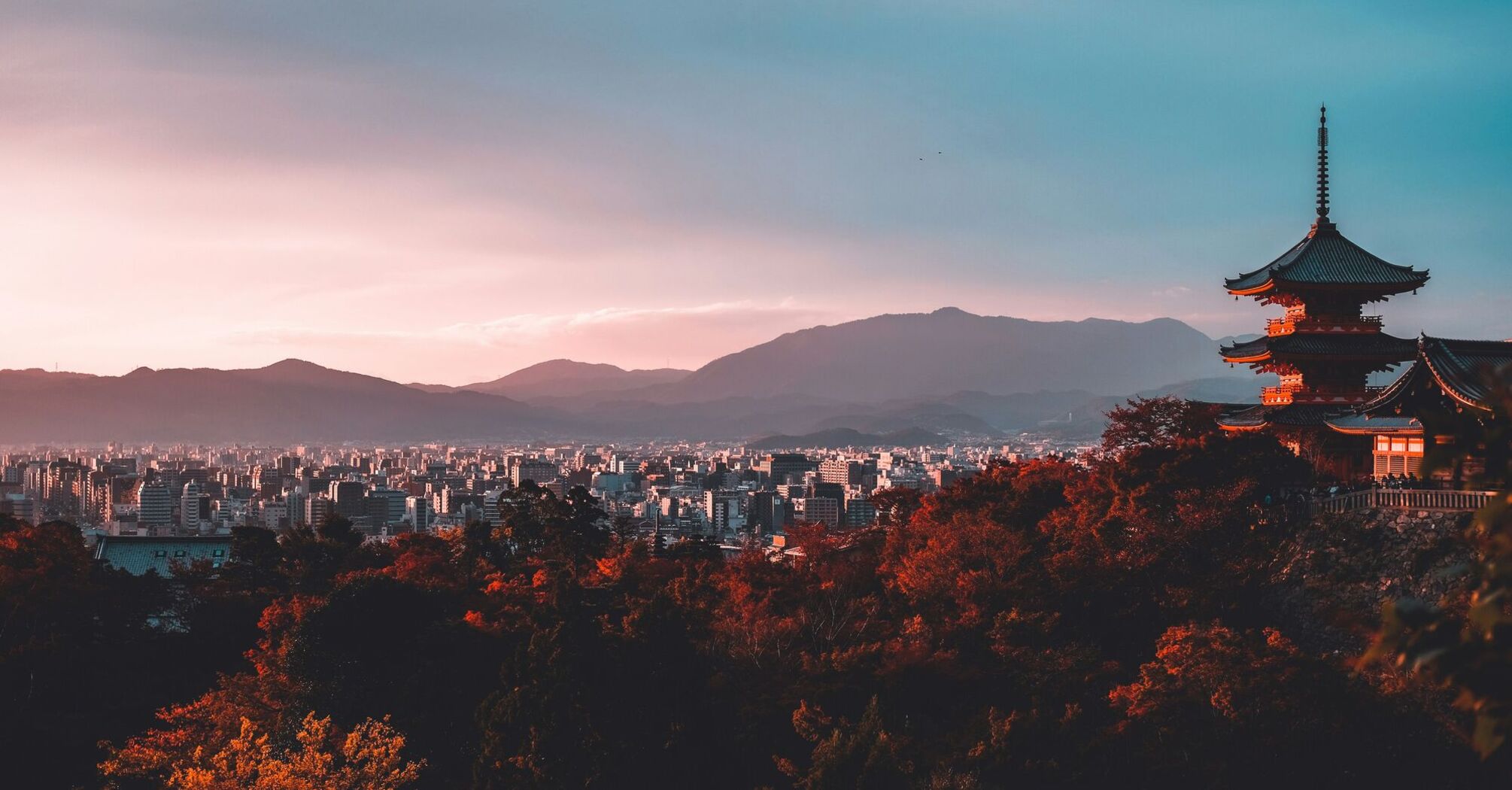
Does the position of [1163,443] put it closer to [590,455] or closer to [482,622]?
[482,622]

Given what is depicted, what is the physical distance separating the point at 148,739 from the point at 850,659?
8.01m

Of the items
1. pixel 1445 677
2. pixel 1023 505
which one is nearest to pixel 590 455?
pixel 1023 505

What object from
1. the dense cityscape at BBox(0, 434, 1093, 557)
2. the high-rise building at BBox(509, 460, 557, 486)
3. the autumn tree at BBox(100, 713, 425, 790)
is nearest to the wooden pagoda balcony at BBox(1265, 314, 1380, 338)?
the autumn tree at BBox(100, 713, 425, 790)

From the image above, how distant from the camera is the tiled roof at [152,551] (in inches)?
1232

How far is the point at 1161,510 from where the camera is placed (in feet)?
50.6

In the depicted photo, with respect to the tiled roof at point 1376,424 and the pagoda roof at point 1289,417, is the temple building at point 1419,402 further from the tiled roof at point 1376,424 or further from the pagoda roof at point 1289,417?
the pagoda roof at point 1289,417

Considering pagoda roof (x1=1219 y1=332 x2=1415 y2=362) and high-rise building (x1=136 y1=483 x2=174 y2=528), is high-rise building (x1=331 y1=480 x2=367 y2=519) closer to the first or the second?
high-rise building (x1=136 y1=483 x2=174 y2=528)

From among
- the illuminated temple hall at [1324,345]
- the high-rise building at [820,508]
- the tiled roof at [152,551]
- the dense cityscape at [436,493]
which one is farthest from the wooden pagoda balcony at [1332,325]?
the high-rise building at [820,508]

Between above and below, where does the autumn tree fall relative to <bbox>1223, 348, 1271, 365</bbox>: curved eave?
A: below

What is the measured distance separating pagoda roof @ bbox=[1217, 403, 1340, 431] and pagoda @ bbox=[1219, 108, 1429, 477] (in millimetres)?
16

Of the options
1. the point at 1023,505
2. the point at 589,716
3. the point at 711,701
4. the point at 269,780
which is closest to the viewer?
the point at 269,780

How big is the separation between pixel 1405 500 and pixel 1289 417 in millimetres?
3792

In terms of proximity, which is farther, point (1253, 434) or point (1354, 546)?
point (1253, 434)

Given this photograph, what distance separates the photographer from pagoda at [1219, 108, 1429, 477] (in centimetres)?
1752
